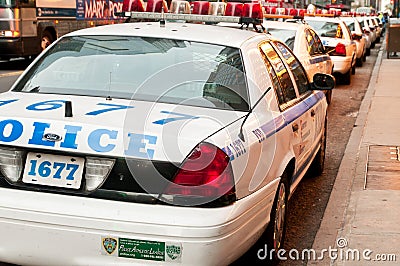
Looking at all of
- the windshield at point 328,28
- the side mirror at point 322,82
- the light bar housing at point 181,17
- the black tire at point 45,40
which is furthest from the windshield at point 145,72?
the black tire at point 45,40

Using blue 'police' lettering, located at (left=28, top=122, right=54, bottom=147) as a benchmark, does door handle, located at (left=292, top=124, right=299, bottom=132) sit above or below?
below

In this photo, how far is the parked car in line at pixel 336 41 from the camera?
655 inches

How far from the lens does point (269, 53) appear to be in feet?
18.4

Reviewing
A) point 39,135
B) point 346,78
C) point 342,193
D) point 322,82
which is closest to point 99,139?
point 39,135

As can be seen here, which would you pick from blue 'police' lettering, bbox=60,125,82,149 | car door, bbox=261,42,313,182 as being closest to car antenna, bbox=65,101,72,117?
blue 'police' lettering, bbox=60,125,82,149

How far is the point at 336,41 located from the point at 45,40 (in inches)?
319

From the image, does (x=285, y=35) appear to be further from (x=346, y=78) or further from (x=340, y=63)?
(x=346, y=78)

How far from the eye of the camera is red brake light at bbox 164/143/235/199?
3.78 m

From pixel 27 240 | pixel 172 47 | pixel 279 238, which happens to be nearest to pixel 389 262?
pixel 279 238

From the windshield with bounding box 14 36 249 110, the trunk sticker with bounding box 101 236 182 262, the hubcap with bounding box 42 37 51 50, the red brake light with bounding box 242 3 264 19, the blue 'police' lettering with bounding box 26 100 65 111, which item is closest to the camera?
the trunk sticker with bounding box 101 236 182 262

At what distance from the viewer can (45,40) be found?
20219 mm

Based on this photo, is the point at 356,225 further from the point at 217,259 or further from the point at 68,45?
the point at 68,45

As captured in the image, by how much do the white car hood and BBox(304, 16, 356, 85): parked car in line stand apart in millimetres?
12794

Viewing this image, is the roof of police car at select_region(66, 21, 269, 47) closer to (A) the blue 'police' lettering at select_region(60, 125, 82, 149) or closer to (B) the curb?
(A) the blue 'police' lettering at select_region(60, 125, 82, 149)
